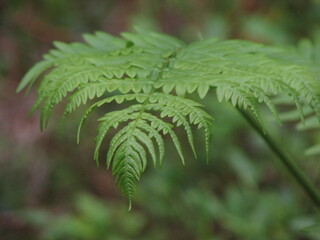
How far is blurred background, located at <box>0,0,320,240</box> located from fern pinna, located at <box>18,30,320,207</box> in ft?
4.90

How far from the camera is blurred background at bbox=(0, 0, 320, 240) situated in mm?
2928

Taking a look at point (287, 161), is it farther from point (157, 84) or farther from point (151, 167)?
point (151, 167)

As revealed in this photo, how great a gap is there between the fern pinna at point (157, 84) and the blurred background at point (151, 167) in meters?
Answer: 1.49

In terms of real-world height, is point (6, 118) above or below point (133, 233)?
above

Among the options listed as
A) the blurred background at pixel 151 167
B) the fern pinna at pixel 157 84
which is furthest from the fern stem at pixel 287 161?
the blurred background at pixel 151 167

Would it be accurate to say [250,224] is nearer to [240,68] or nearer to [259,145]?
[259,145]

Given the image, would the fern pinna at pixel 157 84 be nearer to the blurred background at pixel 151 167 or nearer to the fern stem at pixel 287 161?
the fern stem at pixel 287 161

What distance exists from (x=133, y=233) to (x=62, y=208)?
1053 millimetres

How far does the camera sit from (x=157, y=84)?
3.74ft

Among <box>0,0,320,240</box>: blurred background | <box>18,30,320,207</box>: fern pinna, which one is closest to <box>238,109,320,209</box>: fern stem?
<box>18,30,320,207</box>: fern pinna

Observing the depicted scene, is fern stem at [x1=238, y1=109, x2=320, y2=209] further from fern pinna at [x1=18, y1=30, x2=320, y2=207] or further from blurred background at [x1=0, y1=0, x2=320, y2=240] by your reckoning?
blurred background at [x1=0, y1=0, x2=320, y2=240]

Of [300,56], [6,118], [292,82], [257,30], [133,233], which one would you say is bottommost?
[133,233]

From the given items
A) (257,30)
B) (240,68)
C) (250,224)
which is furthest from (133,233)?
(240,68)

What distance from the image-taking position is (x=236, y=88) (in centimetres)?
109
